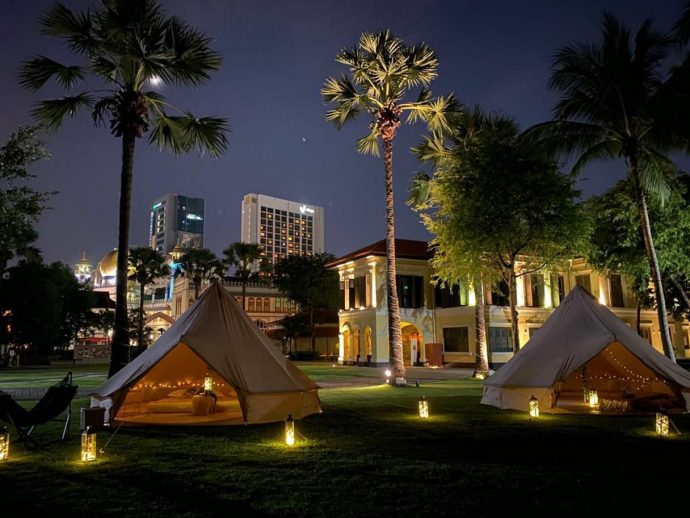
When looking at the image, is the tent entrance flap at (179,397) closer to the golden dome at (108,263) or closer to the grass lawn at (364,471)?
the grass lawn at (364,471)

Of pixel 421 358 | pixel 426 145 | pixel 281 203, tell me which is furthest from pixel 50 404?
pixel 281 203

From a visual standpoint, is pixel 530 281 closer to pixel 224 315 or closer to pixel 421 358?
pixel 421 358

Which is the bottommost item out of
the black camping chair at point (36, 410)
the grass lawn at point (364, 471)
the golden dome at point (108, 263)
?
the grass lawn at point (364, 471)

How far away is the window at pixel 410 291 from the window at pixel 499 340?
18.8 feet

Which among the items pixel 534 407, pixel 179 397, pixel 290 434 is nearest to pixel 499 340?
pixel 534 407

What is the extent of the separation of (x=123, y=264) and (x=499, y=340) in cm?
2878

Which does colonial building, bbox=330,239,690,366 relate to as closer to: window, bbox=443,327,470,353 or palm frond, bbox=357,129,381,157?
window, bbox=443,327,470,353

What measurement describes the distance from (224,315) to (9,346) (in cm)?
4425

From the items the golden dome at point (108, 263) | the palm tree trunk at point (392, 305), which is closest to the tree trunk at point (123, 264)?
the palm tree trunk at point (392, 305)

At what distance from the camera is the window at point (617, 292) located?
41.0 m

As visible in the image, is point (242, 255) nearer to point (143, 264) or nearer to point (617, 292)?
point (143, 264)

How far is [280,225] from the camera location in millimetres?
171125

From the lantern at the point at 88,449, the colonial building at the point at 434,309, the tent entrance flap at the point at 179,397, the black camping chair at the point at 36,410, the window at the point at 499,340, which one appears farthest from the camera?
the colonial building at the point at 434,309

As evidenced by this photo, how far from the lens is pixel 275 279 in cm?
5238
